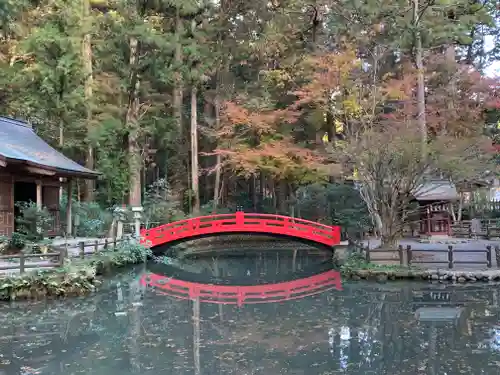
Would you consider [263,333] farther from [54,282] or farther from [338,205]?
[338,205]

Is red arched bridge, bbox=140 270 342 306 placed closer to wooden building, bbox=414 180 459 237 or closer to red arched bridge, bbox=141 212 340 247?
red arched bridge, bbox=141 212 340 247

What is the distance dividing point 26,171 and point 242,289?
784cm

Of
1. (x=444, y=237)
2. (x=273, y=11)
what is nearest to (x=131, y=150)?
(x=273, y=11)

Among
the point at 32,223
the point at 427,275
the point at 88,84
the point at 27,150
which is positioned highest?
the point at 88,84

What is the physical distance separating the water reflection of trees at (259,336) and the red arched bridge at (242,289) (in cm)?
80

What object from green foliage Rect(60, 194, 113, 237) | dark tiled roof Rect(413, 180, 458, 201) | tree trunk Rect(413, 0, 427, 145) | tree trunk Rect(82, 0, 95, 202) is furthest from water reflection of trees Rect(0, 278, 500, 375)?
Result: tree trunk Rect(82, 0, 95, 202)

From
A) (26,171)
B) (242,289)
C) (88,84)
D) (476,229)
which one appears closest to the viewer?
(242,289)

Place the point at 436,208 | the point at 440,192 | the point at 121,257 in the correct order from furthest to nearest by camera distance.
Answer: the point at 436,208, the point at 440,192, the point at 121,257

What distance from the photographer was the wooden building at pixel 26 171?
1517cm

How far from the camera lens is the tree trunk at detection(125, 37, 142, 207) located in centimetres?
2094

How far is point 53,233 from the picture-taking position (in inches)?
722

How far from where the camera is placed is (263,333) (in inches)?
351

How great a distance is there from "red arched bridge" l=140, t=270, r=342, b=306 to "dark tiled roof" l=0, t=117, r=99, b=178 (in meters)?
4.60

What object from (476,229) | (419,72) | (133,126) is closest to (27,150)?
(133,126)
